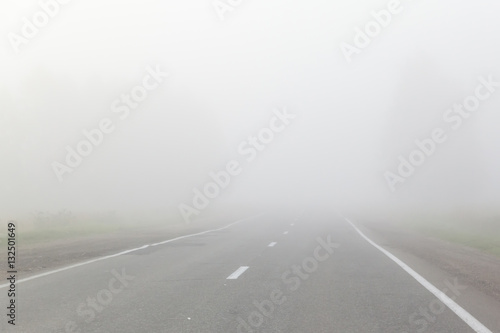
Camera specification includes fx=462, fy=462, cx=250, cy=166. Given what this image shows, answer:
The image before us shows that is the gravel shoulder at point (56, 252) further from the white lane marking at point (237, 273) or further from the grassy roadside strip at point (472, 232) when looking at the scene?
the grassy roadside strip at point (472, 232)

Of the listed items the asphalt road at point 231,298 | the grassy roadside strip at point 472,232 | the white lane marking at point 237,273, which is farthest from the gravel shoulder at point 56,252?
the grassy roadside strip at point 472,232

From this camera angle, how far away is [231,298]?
7996 mm

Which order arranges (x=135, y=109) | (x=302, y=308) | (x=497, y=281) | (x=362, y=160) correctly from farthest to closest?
(x=362, y=160)
(x=135, y=109)
(x=497, y=281)
(x=302, y=308)

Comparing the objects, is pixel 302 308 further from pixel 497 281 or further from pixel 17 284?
pixel 17 284

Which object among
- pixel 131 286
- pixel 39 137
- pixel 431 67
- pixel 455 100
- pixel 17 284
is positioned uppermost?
pixel 39 137

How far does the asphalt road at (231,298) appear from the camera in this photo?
20.7ft

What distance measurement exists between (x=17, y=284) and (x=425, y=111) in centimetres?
4966

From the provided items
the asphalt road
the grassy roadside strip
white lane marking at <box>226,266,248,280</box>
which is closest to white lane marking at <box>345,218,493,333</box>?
the asphalt road

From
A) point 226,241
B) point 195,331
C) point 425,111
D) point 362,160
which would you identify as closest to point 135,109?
point 425,111

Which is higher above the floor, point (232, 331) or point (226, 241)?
point (226, 241)

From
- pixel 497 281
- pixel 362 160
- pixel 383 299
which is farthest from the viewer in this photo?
pixel 362 160

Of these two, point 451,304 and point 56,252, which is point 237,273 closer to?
point 451,304

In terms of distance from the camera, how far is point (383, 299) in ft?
26.1

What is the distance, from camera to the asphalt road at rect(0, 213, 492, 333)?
A: 6320 mm
